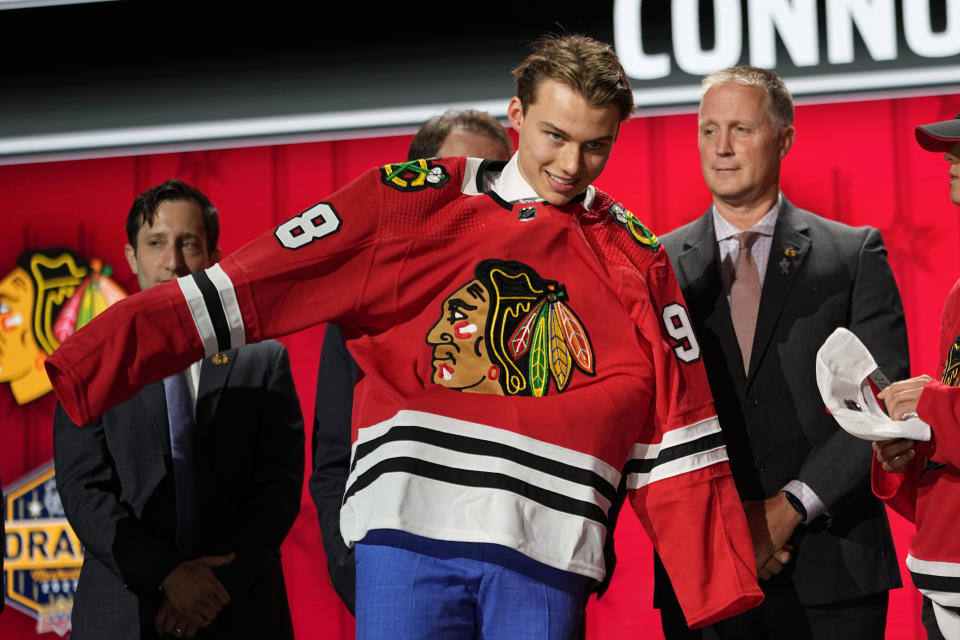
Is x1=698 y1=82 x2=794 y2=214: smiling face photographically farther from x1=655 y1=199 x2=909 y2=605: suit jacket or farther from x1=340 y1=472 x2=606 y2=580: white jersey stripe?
x1=340 y1=472 x2=606 y2=580: white jersey stripe

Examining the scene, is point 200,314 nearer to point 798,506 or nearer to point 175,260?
point 175,260

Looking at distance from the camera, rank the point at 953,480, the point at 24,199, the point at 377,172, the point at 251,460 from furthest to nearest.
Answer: the point at 24,199
the point at 251,460
the point at 953,480
the point at 377,172

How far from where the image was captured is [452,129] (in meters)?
2.64

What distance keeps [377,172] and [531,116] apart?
11.5 inches

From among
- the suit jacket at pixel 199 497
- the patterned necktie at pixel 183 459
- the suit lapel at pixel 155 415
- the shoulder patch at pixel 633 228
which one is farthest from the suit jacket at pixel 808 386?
the suit lapel at pixel 155 415

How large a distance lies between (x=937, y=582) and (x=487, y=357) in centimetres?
103

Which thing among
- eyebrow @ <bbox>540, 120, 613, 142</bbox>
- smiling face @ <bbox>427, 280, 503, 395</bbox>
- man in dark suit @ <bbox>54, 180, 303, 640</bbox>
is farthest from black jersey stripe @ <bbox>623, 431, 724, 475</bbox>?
man in dark suit @ <bbox>54, 180, 303, 640</bbox>

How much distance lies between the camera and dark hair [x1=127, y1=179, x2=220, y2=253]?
111 inches

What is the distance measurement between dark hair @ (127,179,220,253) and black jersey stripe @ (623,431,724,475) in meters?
1.39

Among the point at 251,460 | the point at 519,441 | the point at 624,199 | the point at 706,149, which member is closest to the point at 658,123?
the point at 624,199

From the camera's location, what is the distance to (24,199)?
415 cm

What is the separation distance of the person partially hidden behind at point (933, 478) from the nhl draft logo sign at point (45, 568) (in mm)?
2975

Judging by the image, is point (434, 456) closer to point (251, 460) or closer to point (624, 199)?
point (251, 460)

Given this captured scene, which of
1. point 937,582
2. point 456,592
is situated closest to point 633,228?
point 456,592
